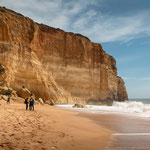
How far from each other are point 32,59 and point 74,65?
9077 mm

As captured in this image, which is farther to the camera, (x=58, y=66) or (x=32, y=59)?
(x=58, y=66)

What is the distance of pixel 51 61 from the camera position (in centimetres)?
2883

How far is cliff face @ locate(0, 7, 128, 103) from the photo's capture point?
23328 mm

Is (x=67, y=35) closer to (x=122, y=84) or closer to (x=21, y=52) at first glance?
(x=21, y=52)

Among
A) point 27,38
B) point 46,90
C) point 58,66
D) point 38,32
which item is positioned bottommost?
point 46,90

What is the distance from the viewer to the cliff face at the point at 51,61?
23328 mm

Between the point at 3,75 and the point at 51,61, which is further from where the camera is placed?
the point at 51,61

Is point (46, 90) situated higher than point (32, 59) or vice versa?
point (32, 59)

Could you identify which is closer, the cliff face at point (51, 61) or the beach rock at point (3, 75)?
A: the beach rock at point (3, 75)

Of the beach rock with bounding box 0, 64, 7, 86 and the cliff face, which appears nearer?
the beach rock with bounding box 0, 64, 7, 86

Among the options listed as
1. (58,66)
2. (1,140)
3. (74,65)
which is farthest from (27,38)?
(1,140)

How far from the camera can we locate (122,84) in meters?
50.8

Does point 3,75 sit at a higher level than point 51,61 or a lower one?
lower

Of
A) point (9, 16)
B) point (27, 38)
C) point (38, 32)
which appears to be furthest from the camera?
point (38, 32)
